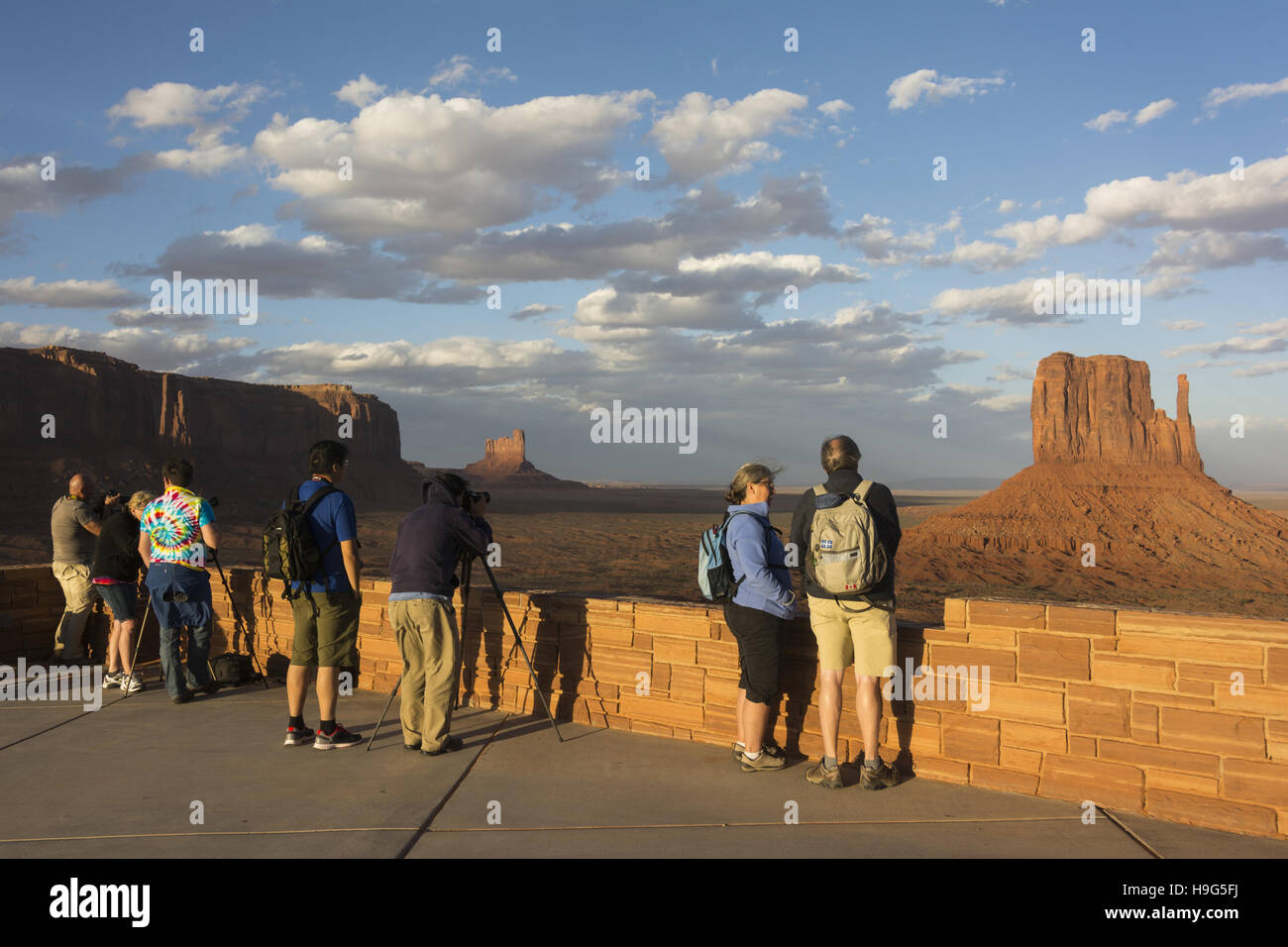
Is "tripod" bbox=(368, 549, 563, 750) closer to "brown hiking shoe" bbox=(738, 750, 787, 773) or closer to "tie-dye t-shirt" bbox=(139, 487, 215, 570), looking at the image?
"brown hiking shoe" bbox=(738, 750, 787, 773)

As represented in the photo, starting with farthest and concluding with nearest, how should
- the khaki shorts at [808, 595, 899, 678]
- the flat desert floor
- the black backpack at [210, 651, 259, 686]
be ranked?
the flat desert floor < the black backpack at [210, 651, 259, 686] < the khaki shorts at [808, 595, 899, 678]

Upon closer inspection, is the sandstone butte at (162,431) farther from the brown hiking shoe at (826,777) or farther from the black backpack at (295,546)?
the brown hiking shoe at (826,777)

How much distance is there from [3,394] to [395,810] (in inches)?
3466

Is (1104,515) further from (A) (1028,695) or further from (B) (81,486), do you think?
(B) (81,486)

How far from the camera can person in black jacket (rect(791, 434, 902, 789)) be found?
185 inches

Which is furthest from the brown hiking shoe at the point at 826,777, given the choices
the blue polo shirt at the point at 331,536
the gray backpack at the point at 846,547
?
the blue polo shirt at the point at 331,536

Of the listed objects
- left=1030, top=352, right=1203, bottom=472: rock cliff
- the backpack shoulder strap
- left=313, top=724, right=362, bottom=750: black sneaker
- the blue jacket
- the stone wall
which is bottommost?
left=313, top=724, right=362, bottom=750: black sneaker

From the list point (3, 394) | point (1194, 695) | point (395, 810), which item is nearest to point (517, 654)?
point (395, 810)

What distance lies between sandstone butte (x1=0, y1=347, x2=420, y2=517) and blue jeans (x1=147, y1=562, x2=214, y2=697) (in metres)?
60.1

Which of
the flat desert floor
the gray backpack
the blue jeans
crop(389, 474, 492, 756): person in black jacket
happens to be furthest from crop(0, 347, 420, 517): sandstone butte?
the gray backpack

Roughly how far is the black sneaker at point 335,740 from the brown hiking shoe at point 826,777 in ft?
9.54

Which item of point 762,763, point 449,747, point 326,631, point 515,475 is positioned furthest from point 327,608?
point 515,475

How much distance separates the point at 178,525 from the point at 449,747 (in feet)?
9.30

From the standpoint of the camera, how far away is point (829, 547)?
467cm
